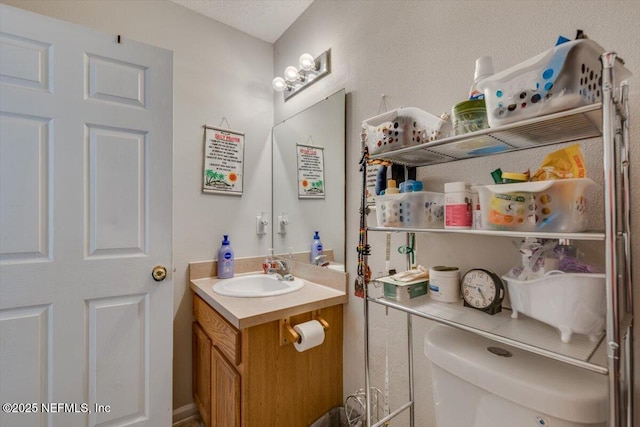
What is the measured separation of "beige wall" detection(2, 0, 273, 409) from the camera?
1.73m

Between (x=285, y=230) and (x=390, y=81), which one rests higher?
(x=390, y=81)

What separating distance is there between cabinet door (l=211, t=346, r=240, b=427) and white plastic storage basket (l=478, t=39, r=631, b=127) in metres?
1.36

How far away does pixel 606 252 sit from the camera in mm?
505

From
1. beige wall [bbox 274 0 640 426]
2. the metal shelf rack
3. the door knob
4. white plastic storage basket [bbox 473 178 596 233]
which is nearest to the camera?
A: the metal shelf rack

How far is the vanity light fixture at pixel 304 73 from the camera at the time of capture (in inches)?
65.8

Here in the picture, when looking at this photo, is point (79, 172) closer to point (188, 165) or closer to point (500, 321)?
point (188, 165)

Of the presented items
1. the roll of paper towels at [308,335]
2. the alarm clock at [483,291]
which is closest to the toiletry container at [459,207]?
the alarm clock at [483,291]

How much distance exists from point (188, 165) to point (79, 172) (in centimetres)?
64

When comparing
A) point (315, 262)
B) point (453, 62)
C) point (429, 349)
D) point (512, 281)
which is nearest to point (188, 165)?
point (315, 262)

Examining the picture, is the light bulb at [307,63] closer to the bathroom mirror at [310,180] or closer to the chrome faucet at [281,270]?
the bathroom mirror at [310,180]

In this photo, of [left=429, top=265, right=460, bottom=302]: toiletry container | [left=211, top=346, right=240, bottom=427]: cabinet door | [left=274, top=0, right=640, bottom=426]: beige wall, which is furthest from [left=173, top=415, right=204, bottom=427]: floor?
[left=429, top=265, right=460, bottom=302]: toiletry container

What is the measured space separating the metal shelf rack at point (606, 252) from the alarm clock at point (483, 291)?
27 mm

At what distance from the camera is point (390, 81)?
1302 millimetres

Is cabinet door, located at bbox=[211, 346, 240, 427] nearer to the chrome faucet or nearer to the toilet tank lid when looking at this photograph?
the chrome faucet
